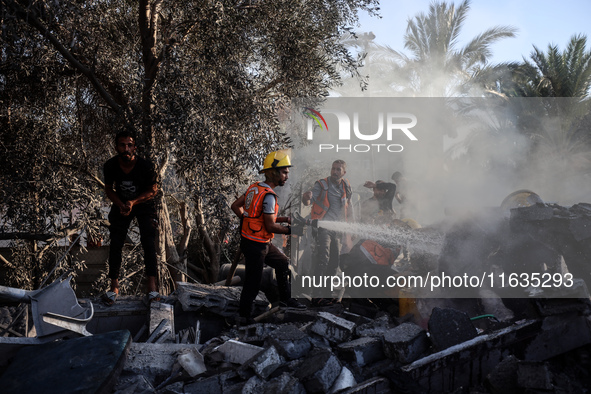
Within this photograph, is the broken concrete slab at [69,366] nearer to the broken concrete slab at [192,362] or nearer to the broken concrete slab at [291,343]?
the broken concrete slab at [192,362]

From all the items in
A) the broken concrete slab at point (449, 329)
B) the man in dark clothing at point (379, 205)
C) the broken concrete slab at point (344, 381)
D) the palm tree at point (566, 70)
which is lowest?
the broken concrete slab at point (344, 381)

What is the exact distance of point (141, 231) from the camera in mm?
5105

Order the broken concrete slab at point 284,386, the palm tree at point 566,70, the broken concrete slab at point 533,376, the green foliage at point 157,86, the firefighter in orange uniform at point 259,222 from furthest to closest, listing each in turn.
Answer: the palm tree at point 566,70, the green foliage at point 157,86, the firefighter in orange uniform at point 259,222, the broken concrete slab at point 284,386, the broken concrete slab at point 533,376

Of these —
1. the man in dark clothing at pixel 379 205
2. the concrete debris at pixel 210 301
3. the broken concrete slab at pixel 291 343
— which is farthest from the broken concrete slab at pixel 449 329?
the man in dark clothing at pixel 379 205

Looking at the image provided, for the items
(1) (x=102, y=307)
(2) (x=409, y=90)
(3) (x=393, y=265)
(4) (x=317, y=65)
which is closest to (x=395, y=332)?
(3) (x=393, y=265)

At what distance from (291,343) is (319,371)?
1.89ft

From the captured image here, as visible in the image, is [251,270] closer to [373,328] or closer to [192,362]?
[192,362]

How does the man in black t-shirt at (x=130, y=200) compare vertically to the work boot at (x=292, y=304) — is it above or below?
above

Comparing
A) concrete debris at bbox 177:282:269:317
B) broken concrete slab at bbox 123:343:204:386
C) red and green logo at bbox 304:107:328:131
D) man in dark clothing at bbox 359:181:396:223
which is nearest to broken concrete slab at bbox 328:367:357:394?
broken concrete slab at bbox 123:343:204:386

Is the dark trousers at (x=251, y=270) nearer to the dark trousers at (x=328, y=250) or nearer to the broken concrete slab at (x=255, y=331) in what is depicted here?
the broken concrete slab at (x=255, y=331)

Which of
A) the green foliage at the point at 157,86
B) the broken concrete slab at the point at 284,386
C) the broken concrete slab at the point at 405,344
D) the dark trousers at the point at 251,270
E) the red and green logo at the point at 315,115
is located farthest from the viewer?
the red and green logo at the point at 315,115

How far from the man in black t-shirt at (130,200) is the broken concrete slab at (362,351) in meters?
2.30

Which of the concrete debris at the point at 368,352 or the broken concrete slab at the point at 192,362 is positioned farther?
the broken concrete slab at the point at 192,362

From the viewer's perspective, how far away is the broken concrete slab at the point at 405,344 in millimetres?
3691
